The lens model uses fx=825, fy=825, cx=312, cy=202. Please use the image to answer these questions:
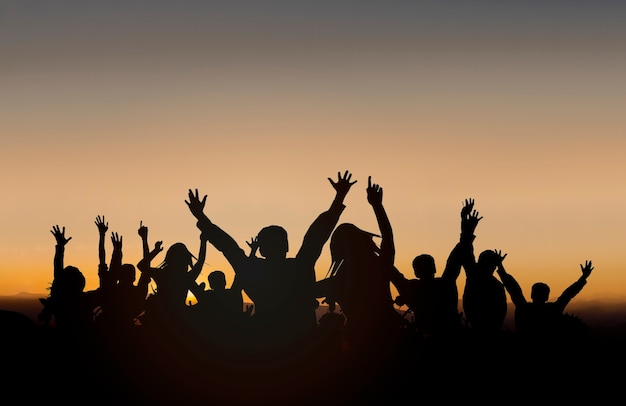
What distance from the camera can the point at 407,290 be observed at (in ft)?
33.2

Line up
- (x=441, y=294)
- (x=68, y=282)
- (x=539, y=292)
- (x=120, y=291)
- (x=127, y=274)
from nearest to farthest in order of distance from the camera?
(x=441, y=294)
(x=68, y=282)
(x=539, y=292)
(x=120, y=291)
(x=127, y=274)

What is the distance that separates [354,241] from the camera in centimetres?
913

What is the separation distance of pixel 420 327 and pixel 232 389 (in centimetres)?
232

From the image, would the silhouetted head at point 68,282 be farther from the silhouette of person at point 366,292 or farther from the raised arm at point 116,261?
the silhouette of person at point 366,292

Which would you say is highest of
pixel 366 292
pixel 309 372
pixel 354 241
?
pixel 354 241

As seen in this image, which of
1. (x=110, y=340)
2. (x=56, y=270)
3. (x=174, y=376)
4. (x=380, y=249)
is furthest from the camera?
(x=56, y=270)

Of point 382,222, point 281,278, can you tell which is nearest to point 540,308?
point 382,222

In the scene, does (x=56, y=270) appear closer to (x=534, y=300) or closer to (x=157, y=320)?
(x=157, y=320)

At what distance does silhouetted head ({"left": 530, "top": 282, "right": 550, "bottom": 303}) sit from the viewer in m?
11.2

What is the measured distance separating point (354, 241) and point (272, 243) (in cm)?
93

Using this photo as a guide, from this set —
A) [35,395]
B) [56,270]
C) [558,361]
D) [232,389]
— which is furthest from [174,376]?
[558,361]

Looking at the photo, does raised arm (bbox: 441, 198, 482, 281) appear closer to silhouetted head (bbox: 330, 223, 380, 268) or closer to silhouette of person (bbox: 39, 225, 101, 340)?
silhouetted head (bbox: 330, 223, 380, 268)

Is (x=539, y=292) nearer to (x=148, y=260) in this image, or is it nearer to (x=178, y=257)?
(x=178, y=257)

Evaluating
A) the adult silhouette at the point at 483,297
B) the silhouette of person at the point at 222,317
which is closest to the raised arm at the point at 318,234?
the silhouette of person at the point at 222,317
